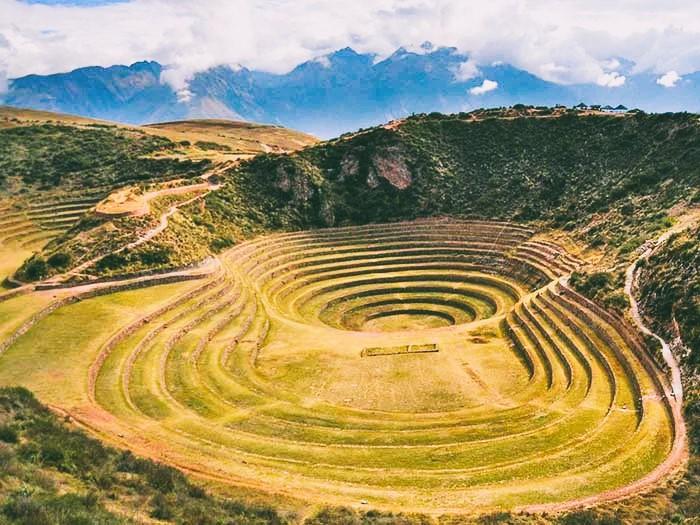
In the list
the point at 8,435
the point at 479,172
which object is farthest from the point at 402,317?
the point at 8,435

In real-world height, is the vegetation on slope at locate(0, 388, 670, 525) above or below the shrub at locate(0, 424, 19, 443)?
below

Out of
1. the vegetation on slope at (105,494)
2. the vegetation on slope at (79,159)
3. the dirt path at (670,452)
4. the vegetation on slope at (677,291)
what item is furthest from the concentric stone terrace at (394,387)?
the vegetation on slope at (79,159)

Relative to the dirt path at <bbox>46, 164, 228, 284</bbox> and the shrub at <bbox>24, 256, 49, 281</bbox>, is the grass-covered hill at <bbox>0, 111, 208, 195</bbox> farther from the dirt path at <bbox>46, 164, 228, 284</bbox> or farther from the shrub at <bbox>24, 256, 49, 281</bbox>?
the shrub at <bbox>24, 256, 49, 281</bbox>

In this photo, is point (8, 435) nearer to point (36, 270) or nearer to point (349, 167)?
point (36, 270)

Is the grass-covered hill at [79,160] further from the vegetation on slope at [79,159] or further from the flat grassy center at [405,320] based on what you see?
the flat grassy center at [405,320]

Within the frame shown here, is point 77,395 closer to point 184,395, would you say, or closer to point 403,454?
point 184,395

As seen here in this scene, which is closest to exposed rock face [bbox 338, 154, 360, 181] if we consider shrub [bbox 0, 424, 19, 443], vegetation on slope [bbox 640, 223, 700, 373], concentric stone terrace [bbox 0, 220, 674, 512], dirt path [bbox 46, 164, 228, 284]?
dirt path [bbox 46, 164, 228, 284]

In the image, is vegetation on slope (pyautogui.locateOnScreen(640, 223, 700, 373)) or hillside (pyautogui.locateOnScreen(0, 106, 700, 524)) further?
vegetation on slope (pyautogui.locateOnScreen(640, 223, 700, 373))
